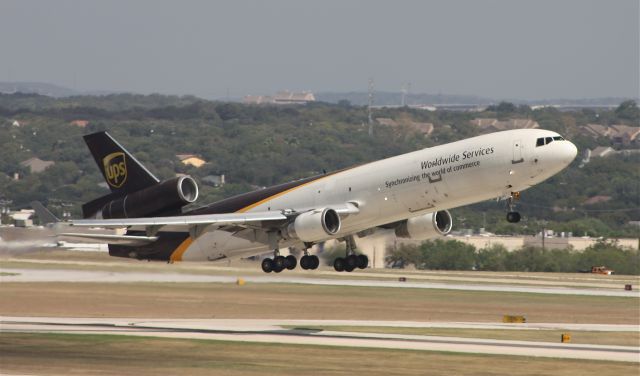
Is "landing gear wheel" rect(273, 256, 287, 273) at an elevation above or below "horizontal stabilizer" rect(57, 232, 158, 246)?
below

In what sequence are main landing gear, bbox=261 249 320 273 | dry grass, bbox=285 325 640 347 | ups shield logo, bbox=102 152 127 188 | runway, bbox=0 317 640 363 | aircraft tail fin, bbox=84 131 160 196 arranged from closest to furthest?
main landing gear, bbox=261 249 320 273, runway, bbox=0 317 640 363, aircraft tail fin, bbox=84 131 160 196, ups shield logo, bbox=102 152 127 188, dry grass, bbox=285 325 640 347

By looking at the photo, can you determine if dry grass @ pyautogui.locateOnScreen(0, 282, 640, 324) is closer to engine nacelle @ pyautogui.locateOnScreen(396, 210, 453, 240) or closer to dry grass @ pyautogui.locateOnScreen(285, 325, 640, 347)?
dry grass @ pyautogui.locateOnScreen(285, 325, 640, 347)

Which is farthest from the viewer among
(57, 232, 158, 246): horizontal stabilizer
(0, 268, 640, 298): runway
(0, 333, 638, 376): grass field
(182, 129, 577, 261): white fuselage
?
(0, 268, 640, 298): runway

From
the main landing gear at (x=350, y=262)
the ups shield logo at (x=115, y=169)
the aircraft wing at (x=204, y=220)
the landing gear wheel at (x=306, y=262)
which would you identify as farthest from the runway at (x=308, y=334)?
the ups shield logo at (x=115, y=169)

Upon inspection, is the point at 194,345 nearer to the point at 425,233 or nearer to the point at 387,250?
the point at 425,233

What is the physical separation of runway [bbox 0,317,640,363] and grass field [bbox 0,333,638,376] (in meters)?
2.52

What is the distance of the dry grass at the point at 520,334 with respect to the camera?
256ft

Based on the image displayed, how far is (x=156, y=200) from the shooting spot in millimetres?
73500

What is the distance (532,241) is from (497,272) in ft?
79.4

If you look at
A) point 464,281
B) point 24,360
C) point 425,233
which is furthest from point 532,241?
point 24,360

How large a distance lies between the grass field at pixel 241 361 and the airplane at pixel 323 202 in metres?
5.14

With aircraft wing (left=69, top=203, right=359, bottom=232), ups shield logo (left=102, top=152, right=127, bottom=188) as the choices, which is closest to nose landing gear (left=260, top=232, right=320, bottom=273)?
aircraft wing (left=69, top=203, right=359, bottom=232)

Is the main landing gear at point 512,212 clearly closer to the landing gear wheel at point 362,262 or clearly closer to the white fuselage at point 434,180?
the white fuselage at point 434,180

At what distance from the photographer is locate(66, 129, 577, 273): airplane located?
62.7 m
